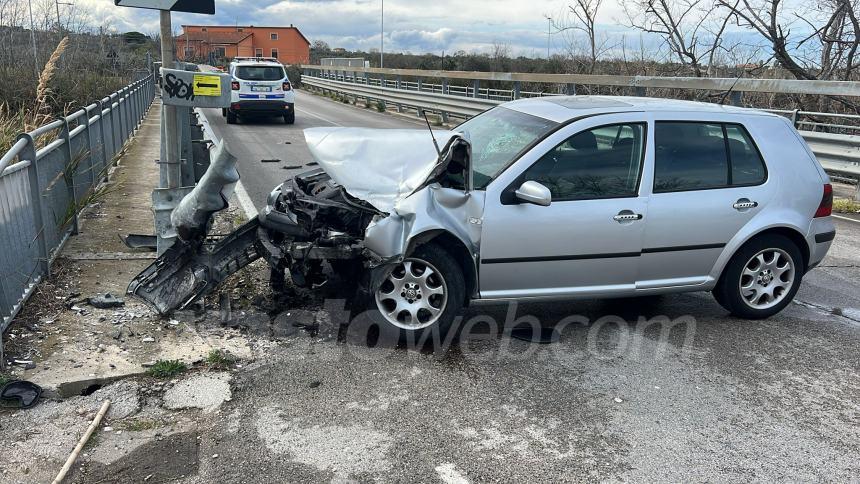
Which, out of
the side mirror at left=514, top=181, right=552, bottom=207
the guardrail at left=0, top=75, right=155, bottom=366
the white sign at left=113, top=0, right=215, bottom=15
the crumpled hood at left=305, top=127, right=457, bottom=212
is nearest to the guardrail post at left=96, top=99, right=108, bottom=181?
the guardrail at left=0, top=75, right=155, bottom=366

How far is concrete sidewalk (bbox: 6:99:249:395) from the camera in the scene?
13.6 ft

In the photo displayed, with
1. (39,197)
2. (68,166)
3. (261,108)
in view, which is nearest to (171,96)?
(39,197)

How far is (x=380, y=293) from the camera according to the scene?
466 centimetres

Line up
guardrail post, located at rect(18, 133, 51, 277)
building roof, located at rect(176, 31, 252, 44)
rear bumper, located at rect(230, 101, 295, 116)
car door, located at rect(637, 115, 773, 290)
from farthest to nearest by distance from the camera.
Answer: building roof, located at rect(176, 31, 252, 44) < rear bumper, located at rect(230, 101, 295, 116) < guardrail post, located at rect(18, 133, 51, 277) < car door, located at rect(637, 115, 773, 290)

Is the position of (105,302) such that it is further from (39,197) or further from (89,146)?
(89,146)

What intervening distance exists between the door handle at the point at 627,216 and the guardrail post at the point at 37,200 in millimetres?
4290

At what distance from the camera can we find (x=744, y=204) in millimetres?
5090

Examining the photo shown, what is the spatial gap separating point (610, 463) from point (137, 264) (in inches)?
173

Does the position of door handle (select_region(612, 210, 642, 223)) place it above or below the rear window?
below

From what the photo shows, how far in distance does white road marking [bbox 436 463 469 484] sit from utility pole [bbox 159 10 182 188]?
3.58 m

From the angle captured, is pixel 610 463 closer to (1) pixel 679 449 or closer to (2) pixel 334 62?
(1) pixel 679 449

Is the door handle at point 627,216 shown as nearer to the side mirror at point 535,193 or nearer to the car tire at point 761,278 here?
the side mirror at point 535,193

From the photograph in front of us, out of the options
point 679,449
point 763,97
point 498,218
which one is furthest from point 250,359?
point 763,97

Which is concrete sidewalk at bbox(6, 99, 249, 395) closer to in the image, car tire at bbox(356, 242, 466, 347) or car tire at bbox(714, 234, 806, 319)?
car tire at bbox(356, 242, 466, 347)
